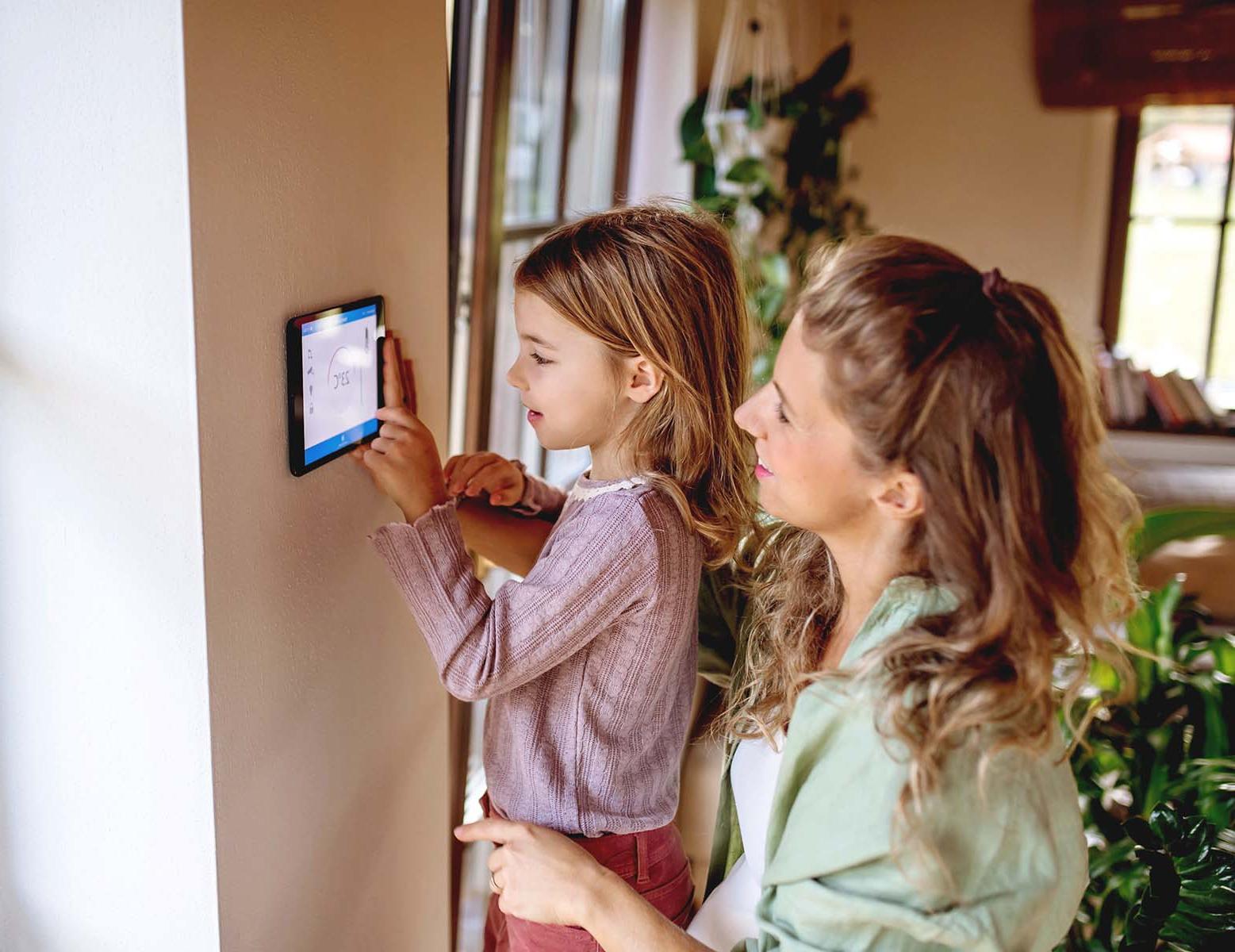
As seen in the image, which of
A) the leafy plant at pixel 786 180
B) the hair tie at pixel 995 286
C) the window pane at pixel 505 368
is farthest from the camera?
the leafy plant at pixel 786 180

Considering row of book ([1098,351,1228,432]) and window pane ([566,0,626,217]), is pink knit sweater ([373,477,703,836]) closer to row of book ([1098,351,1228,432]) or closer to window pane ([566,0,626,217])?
window pane ([566,0,626,217])

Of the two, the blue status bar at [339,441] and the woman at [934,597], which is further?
the blue status bar at [339,441]

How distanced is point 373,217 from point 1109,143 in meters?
5.26

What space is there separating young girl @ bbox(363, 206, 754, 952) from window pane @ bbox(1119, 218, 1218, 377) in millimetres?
4949

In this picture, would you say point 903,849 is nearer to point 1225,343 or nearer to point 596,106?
point 596,106

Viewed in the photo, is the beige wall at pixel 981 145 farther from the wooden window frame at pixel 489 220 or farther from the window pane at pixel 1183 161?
the wooden window frame at pixel 489 220

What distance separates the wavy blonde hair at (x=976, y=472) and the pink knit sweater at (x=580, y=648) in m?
0.27

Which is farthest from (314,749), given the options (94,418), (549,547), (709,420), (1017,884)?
(1017,884)

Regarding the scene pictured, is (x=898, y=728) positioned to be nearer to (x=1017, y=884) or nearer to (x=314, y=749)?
(x=1017, y=884)

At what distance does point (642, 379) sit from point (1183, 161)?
206 inches

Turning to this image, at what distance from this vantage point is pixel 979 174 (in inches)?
230

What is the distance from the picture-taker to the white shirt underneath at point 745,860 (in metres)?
1.19

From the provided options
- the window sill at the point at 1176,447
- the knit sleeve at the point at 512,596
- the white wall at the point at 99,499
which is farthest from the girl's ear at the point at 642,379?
the window sill at the point at 1176,447

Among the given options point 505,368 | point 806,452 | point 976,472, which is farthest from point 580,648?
point 505,368
